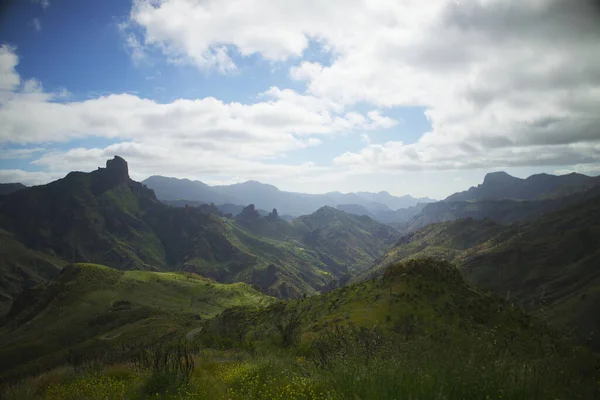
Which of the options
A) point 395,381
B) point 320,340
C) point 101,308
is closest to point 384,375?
point 395,381

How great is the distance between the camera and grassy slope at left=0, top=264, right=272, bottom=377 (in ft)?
263

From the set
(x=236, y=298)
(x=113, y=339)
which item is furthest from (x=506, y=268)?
(x=113, y=339)

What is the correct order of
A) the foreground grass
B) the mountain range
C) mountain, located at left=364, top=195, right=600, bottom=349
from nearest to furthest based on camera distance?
the foreground grass → the mountain range → mountain, located at left=364, top=195, right=600, bottom=349

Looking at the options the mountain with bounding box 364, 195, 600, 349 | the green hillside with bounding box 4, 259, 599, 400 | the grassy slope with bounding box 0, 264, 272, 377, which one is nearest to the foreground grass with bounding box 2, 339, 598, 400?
the green hillside with bounding box 4, 259, 599, 400

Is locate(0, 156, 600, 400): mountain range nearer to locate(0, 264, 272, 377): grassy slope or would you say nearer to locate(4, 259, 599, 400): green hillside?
locate(4, 259, 599, 400): green hillside

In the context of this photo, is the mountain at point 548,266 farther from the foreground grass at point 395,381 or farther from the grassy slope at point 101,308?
the foreground grass at point 395,381

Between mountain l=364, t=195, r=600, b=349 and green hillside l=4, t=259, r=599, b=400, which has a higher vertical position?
green hillside l=4, t=259, r=599, b=400

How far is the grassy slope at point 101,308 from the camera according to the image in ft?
263

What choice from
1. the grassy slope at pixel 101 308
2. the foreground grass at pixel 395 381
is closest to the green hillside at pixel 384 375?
the foreground grass at pixel 395 381

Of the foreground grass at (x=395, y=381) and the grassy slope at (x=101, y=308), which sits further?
the grassy slope at (x=101, y=308)

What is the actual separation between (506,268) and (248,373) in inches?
7391

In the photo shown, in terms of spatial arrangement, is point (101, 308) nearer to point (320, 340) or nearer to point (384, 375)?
point (320, 340)

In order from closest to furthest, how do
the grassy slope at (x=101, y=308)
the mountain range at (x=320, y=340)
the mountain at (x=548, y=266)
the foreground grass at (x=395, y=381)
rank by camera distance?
1. the foreground grass at (x=395, y=381)
2. the mountain range at (x=320, y=340)
3. the grassy slope at (x=101, y=308)
4. the mountain at (x=548, y=266)

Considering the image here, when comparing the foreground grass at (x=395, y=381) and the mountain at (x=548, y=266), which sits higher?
the foreground grass at (x=395, y=381)
